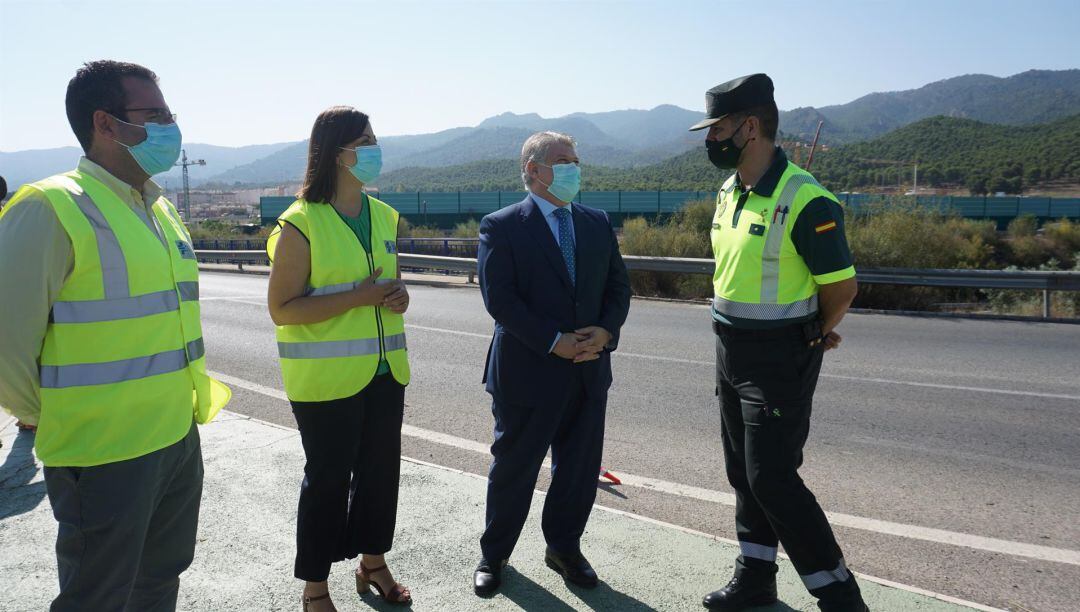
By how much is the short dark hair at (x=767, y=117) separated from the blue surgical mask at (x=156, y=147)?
7.45 ft

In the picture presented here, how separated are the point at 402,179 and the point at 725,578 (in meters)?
180

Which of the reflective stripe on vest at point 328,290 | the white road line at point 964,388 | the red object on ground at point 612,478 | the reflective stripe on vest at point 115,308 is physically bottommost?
the white road line at point 964,388

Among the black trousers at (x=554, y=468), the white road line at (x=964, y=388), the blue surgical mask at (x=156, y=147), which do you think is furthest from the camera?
the white road line at (x=964, y=388)

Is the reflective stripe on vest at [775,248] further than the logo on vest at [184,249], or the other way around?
the reflective stripe on vest at [775,248]

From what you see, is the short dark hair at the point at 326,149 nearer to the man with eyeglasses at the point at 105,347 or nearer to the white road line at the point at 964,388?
Result: the man with eyeglasses at the point at 105,347

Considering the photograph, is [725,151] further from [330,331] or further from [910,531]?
[910,531]

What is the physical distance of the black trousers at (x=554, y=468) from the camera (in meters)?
3.43

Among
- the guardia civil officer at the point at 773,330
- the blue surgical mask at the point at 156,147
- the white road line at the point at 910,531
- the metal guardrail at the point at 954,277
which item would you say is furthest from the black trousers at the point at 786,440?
the metal guardrail at the point at 954,277

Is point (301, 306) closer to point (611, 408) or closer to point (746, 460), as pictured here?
point (746, 460)

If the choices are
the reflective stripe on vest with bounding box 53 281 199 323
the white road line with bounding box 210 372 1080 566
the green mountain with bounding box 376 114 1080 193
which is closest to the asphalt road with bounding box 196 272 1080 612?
the white road line with bounding box 210 372 1080 566

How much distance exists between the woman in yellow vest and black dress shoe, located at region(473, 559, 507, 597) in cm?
31

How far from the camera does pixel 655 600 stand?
3182mm

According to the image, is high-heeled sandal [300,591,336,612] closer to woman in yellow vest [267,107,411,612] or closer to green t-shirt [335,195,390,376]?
woman in yellow vest [267,107,411,612]

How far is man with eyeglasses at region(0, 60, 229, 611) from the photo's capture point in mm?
2125
